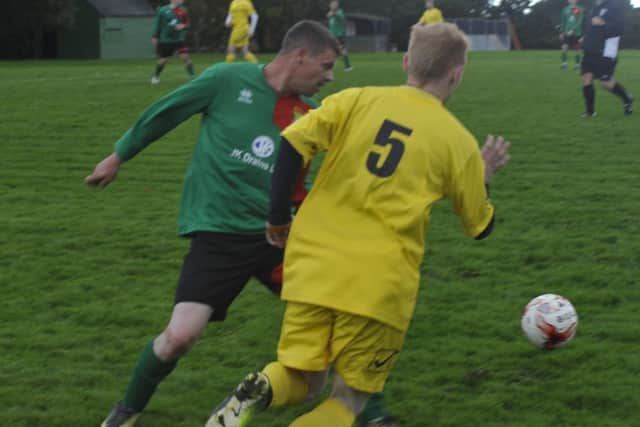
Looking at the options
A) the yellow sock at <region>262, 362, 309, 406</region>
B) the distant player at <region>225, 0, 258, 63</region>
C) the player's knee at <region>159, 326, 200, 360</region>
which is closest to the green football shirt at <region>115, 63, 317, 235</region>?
the player's knee at <region>159, 326, 200, 360</region>

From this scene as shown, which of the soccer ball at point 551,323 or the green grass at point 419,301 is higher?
the soccer ball at point 551,323

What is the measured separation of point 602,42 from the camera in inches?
530

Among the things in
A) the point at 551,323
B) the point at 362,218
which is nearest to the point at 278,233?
the point at 362,218

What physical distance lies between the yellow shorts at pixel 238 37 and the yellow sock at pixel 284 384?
1816 cm

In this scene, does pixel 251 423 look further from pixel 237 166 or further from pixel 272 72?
pixel 272 72

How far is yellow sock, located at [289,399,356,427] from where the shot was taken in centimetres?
321

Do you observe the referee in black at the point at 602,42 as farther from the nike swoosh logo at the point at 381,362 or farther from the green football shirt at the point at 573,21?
the green football shirt at the point at 573,21

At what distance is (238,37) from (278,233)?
18200 millimetres

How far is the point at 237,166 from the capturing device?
4.05 m

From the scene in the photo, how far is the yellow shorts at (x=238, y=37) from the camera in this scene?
69.1ft

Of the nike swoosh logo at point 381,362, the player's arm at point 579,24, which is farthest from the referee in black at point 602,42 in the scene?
the player's arm at point 579,24

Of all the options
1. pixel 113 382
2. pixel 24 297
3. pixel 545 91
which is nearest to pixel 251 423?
pixel 113 382

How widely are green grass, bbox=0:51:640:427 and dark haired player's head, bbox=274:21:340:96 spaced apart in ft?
4.68

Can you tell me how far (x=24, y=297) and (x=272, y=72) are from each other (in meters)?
2.77
